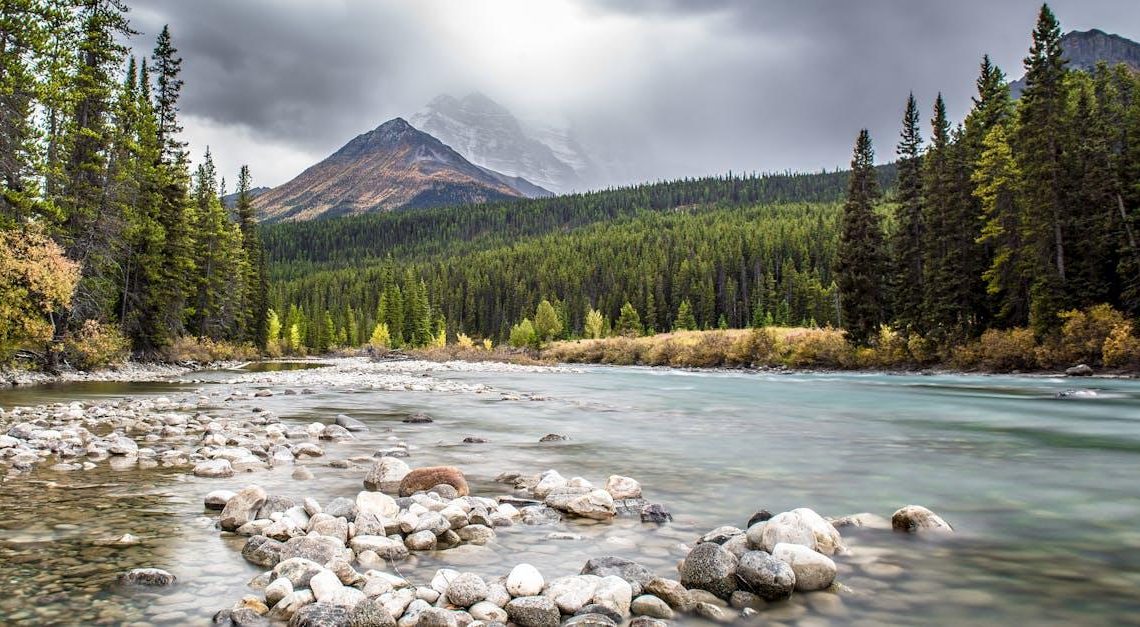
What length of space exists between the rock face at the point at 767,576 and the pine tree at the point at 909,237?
133 ft

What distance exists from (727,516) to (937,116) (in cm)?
4638

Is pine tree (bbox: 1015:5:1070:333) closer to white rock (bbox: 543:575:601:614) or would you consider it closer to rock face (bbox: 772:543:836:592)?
rock face (bbox: 772:543:836:592)

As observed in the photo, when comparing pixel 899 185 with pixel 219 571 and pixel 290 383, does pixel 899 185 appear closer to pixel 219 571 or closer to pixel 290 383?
pixel 290 383

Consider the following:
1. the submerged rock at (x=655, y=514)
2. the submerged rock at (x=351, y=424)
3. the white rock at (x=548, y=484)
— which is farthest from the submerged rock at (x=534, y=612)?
the submerged rock at (x=351, y=424)

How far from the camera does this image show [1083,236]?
34.4 metres

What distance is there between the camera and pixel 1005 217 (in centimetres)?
3716

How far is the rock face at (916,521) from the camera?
261 inches

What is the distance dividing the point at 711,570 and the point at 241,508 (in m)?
4.51

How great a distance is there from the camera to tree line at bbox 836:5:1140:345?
109ft

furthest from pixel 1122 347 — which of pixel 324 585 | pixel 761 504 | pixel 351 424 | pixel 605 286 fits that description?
pixel 605 286

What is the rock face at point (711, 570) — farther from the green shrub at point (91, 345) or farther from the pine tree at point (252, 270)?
the pine tree at point (252, 270)

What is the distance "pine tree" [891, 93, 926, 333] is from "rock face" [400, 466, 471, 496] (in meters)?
39.3

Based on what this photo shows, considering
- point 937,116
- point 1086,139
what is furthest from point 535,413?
point 937,116

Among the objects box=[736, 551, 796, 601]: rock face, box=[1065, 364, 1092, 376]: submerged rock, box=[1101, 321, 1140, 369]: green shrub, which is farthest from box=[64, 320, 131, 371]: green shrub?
box=[1101, 321, 1140, 369]: green shrub
